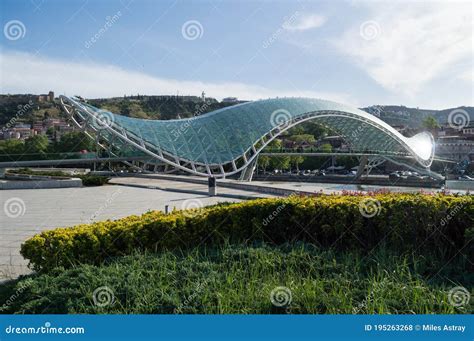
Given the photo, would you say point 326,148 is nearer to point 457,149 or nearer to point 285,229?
point 457,149

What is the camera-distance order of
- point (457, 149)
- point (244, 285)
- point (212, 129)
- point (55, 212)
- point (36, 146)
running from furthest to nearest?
point (457, 149)
point (36, 146)
point (212, 129)
point (55, 212)
point (244, 285)

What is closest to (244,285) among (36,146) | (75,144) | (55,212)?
(55,212)

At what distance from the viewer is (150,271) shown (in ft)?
19.5

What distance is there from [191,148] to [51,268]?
104ft

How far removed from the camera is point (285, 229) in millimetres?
7910

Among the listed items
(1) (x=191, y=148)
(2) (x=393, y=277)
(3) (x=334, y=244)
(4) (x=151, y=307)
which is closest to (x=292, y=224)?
(3) (x=334, y=244)

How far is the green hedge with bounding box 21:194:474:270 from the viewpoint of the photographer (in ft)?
22.2

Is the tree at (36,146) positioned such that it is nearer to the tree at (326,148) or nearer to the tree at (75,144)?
the tree at (75,144)

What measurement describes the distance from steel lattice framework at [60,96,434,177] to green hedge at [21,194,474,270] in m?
28.2

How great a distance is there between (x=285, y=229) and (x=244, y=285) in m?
2.47

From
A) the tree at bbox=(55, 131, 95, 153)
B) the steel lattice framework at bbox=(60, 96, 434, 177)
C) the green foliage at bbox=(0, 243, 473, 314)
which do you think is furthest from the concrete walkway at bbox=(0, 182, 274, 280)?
the tree at bbox=(55, 131, 95, 153)

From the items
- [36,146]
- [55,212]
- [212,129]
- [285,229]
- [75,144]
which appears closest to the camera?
[285,229]

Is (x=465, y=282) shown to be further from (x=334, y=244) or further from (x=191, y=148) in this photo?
(x=191, y=148)

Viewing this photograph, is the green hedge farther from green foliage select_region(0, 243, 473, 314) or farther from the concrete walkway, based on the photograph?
the concrete walkway
